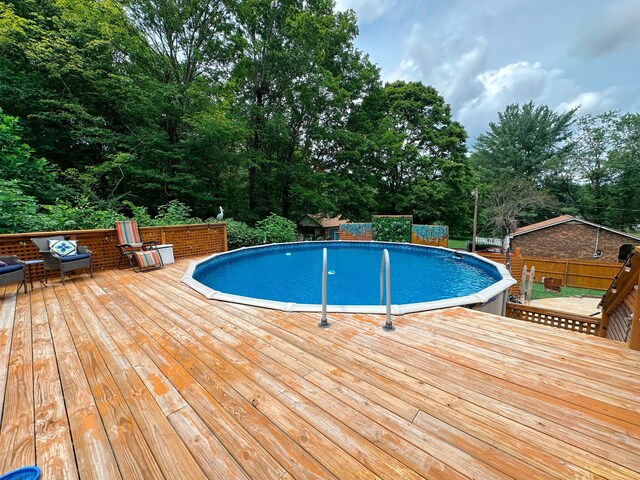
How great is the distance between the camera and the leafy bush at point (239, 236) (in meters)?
8.79

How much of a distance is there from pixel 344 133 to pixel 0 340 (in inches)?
537

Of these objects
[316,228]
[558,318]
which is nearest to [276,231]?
[558,318]

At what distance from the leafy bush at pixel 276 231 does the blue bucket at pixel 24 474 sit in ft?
28.9

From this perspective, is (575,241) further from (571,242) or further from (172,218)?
(172,218)

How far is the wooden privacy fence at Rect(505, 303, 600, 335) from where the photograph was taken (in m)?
3.47

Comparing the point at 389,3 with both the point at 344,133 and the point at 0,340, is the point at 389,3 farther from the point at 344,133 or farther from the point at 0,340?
the point at 0,340

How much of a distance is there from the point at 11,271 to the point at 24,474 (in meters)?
3.63

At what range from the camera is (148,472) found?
110 cm

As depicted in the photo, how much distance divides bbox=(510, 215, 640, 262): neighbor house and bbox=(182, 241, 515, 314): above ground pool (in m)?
8.35

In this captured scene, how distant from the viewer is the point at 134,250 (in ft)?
17.0

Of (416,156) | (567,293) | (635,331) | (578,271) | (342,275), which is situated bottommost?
(567,293)

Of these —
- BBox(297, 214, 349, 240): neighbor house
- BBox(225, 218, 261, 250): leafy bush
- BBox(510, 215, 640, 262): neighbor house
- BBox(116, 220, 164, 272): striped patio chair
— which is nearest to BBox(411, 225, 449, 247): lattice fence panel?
BBox(510, 215, 640, 262): neighbor house

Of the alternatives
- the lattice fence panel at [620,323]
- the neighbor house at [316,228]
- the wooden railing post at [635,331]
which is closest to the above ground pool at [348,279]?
the lattice fence panel at [620,323]

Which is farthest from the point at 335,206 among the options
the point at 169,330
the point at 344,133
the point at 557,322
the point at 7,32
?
the point at 7,32
